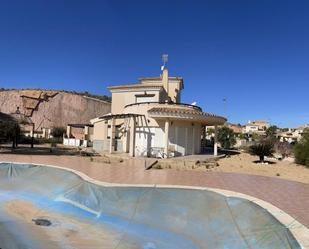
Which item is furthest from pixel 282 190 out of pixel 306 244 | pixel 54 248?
pixel 54 248

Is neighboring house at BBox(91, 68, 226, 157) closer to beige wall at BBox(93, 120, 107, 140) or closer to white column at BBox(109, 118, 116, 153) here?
white column at BBox(109, 118, 116, 153)

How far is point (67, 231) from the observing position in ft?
Result: 30.1

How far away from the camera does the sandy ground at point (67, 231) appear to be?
833cm

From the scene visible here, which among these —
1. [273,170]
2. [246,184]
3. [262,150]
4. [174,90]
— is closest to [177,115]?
[262,150]

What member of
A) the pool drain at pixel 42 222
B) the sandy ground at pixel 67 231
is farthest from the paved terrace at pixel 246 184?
the pool drain at pixel 42 222

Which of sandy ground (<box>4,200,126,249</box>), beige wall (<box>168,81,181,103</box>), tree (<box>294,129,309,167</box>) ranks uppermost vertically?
beige wall (<box>168,81,181,103</box>)

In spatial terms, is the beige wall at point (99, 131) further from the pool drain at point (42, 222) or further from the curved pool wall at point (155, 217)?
the pool drain at point (42, 222)

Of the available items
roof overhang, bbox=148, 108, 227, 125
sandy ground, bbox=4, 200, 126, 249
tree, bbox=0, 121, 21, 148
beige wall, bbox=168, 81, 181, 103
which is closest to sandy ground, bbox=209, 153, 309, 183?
roof overhang, bbox=148, 108, 227, 125

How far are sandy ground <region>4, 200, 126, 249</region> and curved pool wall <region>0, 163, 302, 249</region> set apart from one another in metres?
0.11

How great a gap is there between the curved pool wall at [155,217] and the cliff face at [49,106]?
62.1 m

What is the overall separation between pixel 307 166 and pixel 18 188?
17292 mm

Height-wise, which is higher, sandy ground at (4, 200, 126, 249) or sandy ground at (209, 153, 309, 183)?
sandy ground at (209, 153, 309, 183)

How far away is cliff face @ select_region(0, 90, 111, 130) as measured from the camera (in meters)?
71.9

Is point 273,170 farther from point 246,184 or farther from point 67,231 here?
point 67,231
